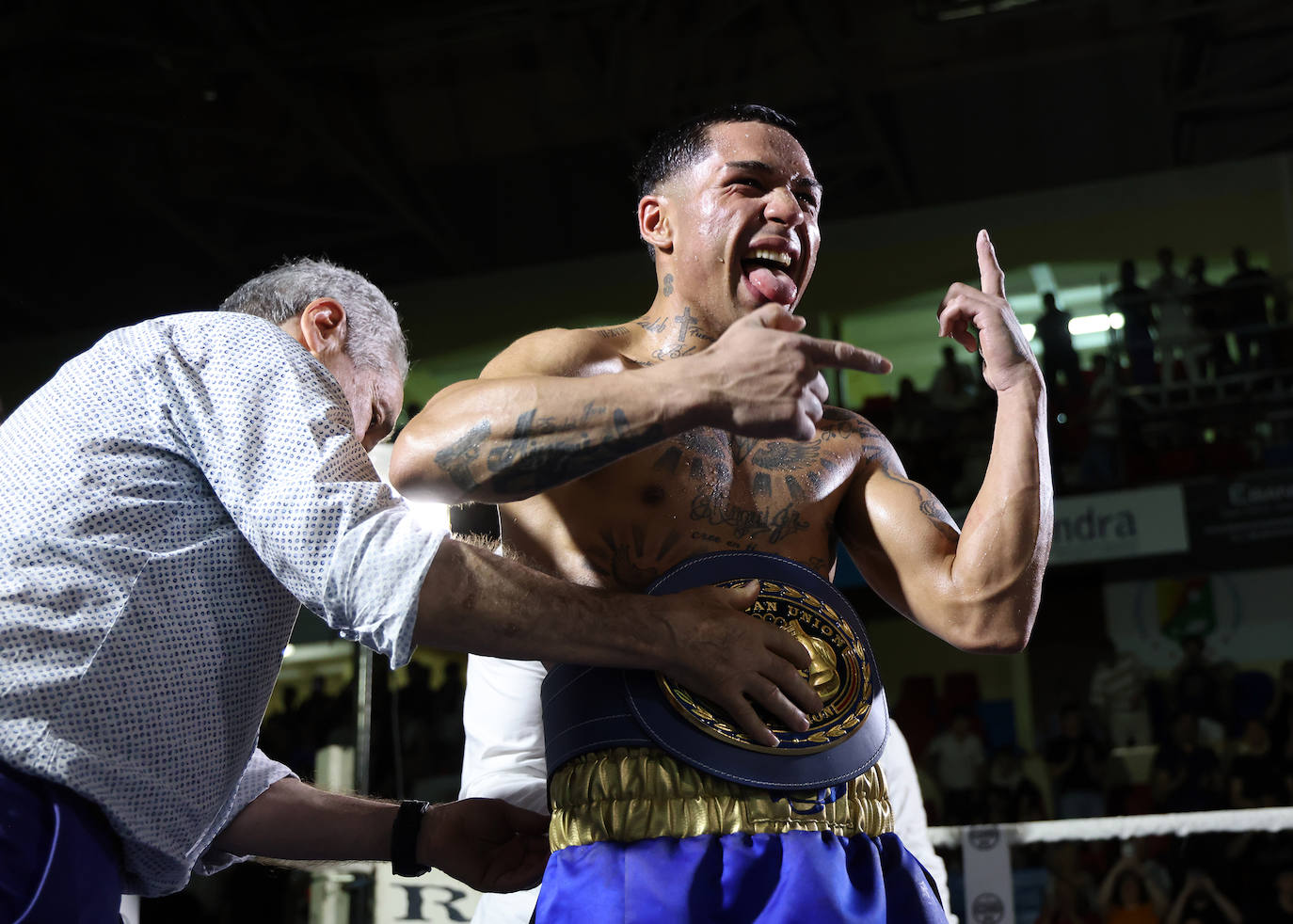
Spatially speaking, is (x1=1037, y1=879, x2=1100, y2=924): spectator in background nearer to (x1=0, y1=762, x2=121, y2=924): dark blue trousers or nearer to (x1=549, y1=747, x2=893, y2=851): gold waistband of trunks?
(x1=549, y1=747, x2=893, y2=851): gold waistband of trunks

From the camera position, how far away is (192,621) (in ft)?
3.93

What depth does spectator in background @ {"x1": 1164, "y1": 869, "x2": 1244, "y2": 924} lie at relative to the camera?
5.66 m

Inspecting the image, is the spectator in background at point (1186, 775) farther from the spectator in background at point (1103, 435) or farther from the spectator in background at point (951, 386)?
the spectator in background at point (951, 386)

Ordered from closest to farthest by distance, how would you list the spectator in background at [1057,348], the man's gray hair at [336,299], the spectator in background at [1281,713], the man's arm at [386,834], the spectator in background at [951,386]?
the man's arm at [386,834]
the man's gray hair at [336,299]
the spectator in background at [1281,713]
the spectator in background at [1057,348]
the spectator in background at [951,386]

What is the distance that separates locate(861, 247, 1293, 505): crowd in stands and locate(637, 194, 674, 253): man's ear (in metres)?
7.06

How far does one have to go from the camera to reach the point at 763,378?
112 centimetres

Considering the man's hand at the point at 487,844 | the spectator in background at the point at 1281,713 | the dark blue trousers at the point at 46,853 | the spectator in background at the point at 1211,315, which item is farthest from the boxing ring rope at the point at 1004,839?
the spectator in background at the point at 1211,315

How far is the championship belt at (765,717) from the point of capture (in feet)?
4.03

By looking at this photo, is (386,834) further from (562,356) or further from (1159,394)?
(1159,394)

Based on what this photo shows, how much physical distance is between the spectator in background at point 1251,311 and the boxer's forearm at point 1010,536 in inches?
289

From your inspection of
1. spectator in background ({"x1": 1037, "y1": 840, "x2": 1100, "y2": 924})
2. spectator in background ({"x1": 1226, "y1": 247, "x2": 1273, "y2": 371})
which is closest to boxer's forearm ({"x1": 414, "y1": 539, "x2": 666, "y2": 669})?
spectator in background ({"x1": 1037, "y1": 840, "x2": 1100, "y2": 924})

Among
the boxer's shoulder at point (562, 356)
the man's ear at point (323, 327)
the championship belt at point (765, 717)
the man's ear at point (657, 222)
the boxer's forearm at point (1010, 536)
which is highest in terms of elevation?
the man's ear at point (657, 222)

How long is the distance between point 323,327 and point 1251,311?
801 centimetres

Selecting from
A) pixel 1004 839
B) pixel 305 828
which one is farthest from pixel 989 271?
pixel 1004 839
